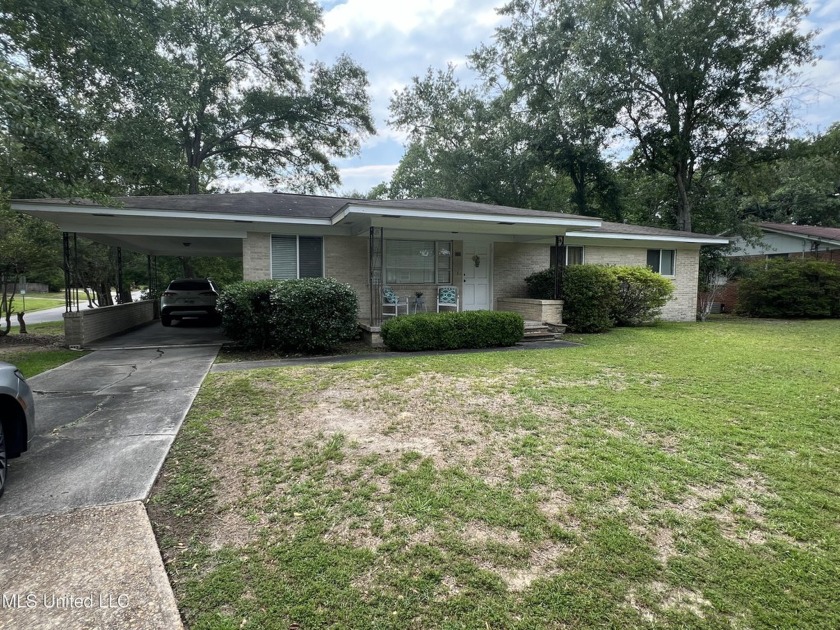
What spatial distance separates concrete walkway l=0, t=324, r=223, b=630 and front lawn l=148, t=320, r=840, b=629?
0.15 metres

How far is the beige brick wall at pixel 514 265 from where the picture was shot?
13875 mm

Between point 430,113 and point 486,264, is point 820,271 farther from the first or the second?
point 430,113

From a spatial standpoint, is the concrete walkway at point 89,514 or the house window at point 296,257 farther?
the house window at point 296,257

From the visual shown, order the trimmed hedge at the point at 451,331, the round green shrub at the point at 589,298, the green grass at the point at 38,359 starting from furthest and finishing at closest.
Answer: the round green shrub at the point at 589,298
the trimmed hedge at the point at 451,331
the green grass at the point at 38,359

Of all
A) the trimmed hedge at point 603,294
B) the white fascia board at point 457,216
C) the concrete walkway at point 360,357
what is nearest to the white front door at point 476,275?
the trimmed hedge at point 603,294

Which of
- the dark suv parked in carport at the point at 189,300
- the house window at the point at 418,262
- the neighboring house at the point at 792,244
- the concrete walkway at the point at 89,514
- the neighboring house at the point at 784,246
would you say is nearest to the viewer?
the concrete walkway at the point at 89,514

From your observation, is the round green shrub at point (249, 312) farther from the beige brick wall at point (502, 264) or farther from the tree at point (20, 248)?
the tree at point (20, 248)

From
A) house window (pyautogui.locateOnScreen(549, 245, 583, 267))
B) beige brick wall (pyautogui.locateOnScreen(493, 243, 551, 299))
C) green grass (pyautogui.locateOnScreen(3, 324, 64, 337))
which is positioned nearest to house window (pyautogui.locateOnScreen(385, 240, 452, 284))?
beige brick wall (pyautogui.locateOnScreen(493, 243, 551, 299))

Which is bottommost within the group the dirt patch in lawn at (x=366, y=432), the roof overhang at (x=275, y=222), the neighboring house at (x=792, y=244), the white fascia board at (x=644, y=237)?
the dirt patch in lawn at (x=366, y=432)

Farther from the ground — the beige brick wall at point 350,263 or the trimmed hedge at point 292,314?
the beige brick wall at point 350,263

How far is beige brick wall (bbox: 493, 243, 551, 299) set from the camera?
13875mm

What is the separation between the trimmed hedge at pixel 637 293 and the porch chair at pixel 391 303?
5950mm

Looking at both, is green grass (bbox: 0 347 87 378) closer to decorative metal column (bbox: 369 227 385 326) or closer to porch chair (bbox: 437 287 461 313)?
decorative metal column (bbox: 369 227 385 326)

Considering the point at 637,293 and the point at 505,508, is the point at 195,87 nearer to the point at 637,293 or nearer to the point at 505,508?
the point at 637,293
